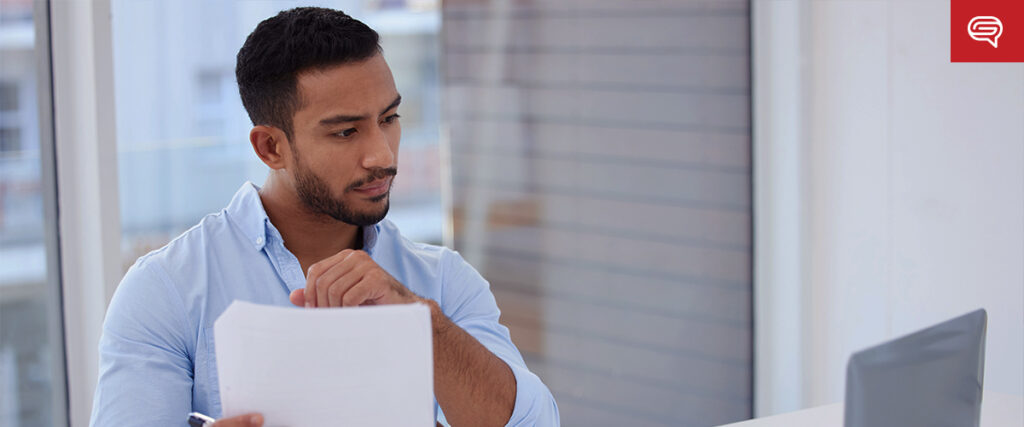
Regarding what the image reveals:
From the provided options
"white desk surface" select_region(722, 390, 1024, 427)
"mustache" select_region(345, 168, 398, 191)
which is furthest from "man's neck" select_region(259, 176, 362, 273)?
"white desk surface" select_region(722, 390, 1024, 427)

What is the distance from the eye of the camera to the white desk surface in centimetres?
175

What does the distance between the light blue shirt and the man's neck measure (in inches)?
1.3

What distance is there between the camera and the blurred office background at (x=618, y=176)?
195 cm

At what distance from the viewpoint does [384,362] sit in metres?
1.08

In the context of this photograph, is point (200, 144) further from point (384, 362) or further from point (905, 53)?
point (905, 53)

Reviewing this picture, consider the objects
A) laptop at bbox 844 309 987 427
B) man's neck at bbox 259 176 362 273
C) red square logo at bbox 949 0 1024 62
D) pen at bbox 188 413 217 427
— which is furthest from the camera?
red square logo at bbox 949 0 1024 62

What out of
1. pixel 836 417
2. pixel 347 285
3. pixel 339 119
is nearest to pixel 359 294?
pixel 347 285

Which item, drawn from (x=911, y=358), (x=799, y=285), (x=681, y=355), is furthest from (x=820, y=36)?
(x=911, y=358)

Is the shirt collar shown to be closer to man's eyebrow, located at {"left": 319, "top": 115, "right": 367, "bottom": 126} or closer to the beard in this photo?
the beard

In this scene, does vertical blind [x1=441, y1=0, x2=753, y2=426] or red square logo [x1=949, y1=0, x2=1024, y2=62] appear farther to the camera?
vertical blind [x1=441, y1=0, x2=753, y2=426]

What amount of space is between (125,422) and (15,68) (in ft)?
3.20

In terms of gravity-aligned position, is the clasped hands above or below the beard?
below

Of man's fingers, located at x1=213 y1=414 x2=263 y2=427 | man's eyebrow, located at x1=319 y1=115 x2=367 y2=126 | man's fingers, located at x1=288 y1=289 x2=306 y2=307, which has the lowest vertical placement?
man's fingers, located at x1=213 y1=414 x2=263 y2=427

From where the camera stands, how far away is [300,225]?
1513mm
